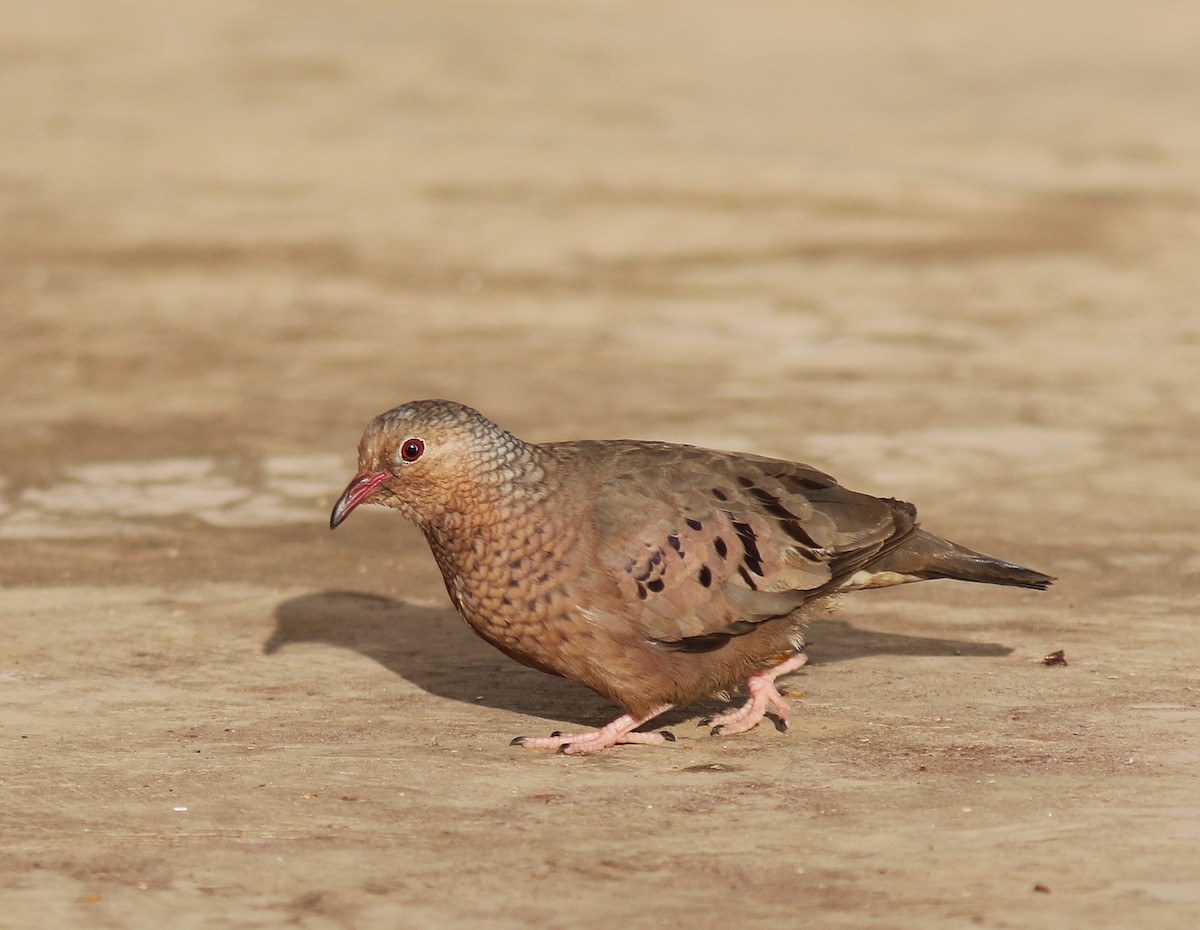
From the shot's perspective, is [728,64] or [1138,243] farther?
[728,64]

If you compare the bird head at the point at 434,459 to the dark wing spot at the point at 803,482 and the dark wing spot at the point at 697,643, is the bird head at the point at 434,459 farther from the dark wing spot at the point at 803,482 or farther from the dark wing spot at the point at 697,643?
the dark wing spot at the point at 803,482

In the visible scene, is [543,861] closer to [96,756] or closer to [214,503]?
[96,756]

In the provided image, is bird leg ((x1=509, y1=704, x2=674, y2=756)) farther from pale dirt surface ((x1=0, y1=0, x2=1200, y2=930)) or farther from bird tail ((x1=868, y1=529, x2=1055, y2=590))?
bird tail ((x1=868, y1=529, x2=1055, y2=590))

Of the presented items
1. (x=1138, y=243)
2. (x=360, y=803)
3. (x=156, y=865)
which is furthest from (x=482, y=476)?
(x=1138, y=243)

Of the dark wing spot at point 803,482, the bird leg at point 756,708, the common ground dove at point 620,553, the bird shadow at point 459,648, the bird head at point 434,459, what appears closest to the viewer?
the common ground dove at point 620,553

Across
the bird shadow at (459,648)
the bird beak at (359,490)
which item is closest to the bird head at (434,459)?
the bird beak at (359,490)

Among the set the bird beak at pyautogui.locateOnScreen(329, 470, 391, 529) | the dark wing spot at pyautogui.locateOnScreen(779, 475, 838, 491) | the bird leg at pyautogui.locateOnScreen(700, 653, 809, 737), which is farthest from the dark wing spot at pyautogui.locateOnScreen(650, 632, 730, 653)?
the bird beak at pyautogui.locateOnScreen(329, 470, 391, 529)
